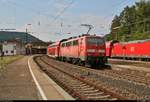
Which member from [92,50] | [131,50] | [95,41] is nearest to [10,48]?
[131,50]

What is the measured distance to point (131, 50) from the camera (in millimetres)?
54844

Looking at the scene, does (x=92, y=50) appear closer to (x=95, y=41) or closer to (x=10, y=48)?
(x=95, y=41)

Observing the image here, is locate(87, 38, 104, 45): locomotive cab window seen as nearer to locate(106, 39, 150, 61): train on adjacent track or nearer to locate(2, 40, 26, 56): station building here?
locate(106, 39, 150, 61): train on adjacent track

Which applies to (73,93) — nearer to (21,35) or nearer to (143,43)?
(143,43)

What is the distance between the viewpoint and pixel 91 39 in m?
35.9

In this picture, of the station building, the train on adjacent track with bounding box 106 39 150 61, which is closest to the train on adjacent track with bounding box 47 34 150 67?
the train on adjacent track with bounding box 106 39 150 61

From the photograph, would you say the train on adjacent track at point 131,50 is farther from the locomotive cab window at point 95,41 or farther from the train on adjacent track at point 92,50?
the locomotive cab window at point 95,41

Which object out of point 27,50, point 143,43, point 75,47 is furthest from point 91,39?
point 27,50

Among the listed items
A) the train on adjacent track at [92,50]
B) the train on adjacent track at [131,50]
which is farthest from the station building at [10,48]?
the train on adjacent track at [92,50]

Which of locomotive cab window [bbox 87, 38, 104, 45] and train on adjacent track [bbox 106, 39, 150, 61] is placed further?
train on adjacent track [bbox 106, 39, 150, 61]

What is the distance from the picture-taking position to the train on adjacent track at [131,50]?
4872 centimetres

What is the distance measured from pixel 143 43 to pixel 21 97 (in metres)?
38.1

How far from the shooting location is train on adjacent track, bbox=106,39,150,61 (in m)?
48.7

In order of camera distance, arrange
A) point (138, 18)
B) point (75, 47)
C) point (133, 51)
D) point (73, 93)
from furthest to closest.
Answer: point (138, 18) → point (133, 51) → point (75, 47) → point (73, 93)
